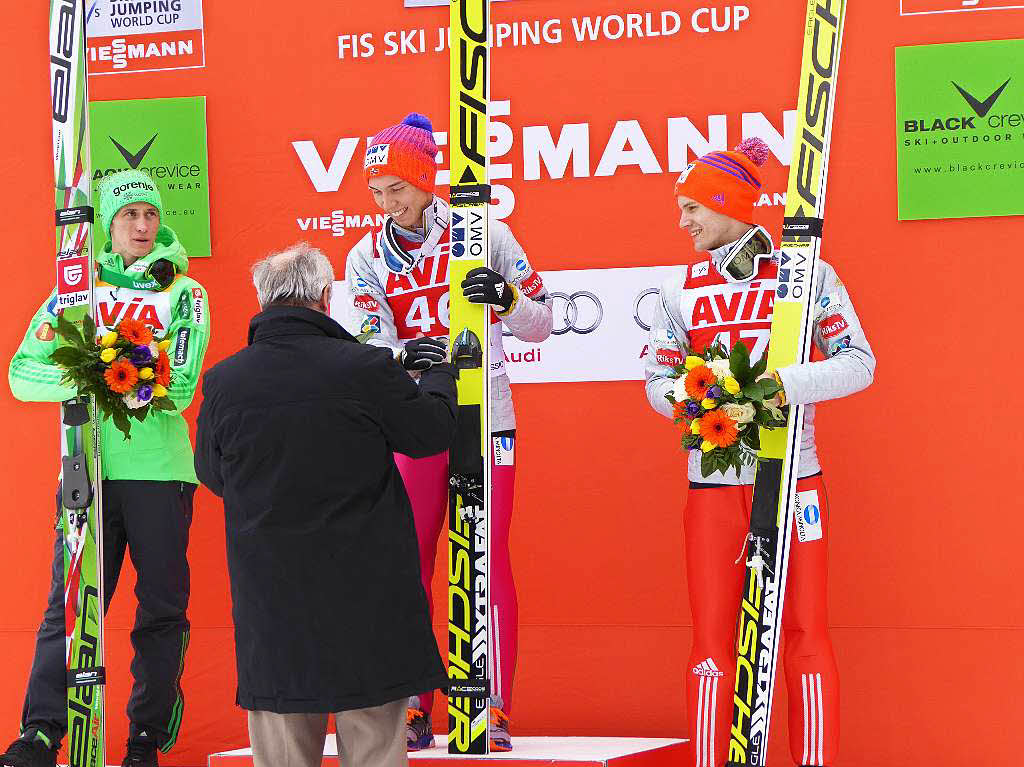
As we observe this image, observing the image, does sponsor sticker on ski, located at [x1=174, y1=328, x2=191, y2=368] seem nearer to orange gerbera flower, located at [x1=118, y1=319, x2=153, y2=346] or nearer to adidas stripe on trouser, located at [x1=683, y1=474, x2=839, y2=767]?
orange gerbera flower, located at [x1=118, y1=319, x2=153, y2=346]

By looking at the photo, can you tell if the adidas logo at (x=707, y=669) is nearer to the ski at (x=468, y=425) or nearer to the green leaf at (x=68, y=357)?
the ski at (x=468, y=425)

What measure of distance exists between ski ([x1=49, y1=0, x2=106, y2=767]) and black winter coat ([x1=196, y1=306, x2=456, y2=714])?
45.5 inches

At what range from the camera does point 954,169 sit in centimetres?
452

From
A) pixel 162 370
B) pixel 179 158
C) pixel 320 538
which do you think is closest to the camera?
pixel 320 538

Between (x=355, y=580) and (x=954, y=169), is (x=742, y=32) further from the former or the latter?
(x=355, y=580)

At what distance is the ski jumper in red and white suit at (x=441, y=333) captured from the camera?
3.88 metres

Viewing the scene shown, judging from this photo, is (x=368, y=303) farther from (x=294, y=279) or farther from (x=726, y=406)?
(x=726, y=406)

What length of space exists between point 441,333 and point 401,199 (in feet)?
1.31

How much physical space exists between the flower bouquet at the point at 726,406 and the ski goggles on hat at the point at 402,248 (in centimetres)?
86

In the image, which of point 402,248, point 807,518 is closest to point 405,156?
point 402,248

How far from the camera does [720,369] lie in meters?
3.49

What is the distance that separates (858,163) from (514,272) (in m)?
1.44

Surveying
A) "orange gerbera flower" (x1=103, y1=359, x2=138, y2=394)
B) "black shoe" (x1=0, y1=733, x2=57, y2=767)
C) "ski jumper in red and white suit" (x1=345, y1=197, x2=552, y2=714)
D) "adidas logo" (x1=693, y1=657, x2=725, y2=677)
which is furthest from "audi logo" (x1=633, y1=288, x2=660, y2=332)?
"black shoe" (x1=0, y1=733, x2=57, y2=767)

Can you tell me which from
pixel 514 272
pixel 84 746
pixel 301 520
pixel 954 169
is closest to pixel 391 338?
pixel 514 272
